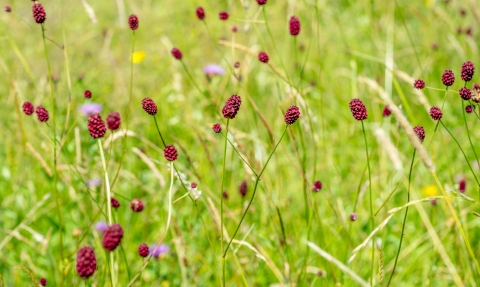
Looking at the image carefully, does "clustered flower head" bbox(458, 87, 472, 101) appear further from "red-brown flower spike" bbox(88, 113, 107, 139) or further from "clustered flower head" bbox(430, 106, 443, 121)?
"red-brown flower spike" bbox(88, 113, 107, 139)

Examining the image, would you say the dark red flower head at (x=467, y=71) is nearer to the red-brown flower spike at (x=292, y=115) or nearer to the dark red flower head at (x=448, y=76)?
the dark red flower head at (x=448, y=76)

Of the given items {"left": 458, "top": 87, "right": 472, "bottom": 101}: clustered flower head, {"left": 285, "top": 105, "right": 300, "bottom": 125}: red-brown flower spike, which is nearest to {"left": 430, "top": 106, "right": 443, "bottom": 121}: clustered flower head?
{"left": 458, "top": 87, "right": 472, "bottom": 101}: clustered flower head

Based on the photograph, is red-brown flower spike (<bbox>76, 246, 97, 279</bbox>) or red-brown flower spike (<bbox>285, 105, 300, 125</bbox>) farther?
red-brown flower spike (<bbox>285, 105, 300, 125</bbox>)

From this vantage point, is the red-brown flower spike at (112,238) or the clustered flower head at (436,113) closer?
the red-brown flower spike at (112,238)

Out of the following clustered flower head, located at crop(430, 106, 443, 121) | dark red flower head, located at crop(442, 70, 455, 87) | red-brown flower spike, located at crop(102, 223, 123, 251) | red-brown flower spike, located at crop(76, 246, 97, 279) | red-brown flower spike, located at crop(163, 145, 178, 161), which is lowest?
red-brown flower spike, located at crop(76, 246, 97, 279)

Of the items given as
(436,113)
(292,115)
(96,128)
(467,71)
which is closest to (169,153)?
(96,128)

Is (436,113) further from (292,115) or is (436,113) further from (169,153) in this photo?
(169,153)

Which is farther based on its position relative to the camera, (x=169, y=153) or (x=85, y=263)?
(x=169, y=153)

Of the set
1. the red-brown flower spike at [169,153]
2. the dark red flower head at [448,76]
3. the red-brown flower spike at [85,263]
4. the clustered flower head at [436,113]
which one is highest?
the dark red flower head at [448,76]

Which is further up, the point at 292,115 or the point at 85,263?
the point at 292,115

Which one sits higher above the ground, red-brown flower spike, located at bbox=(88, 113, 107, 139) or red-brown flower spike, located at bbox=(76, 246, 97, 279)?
red-brown flower spike, located at bbox=(88, 113, 107, 139)

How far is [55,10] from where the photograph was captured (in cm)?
398

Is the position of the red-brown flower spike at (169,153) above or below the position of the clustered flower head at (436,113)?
below

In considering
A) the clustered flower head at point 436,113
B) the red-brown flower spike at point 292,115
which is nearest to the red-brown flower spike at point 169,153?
the red-brown flower spike at point 292,115
